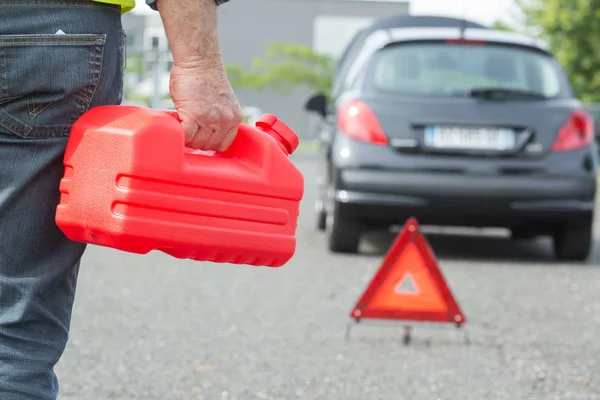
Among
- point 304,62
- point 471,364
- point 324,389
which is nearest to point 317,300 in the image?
point 471,364

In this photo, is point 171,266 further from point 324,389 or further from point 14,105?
point 14,105

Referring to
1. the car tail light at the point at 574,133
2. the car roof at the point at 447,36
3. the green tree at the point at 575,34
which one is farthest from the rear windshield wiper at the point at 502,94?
the green tree at the point at 575,34

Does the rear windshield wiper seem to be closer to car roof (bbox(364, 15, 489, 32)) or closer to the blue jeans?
car roof (bbox(364, 15, 489, 32))

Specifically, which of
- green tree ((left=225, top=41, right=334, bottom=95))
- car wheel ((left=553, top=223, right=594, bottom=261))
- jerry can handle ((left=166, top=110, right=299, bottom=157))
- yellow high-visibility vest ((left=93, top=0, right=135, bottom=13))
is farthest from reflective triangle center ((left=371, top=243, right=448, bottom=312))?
green tree ((left=225, top=41, right=334, bottom=95))

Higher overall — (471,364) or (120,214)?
(120,214)

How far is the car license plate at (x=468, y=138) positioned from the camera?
7.97 meters

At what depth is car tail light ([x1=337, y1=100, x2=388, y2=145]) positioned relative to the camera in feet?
26.3

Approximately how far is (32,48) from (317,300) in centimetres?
447

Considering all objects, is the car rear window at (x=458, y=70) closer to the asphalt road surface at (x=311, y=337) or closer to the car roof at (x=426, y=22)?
the asphalt road surface at (x=311, y=337)

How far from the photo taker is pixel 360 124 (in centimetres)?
810

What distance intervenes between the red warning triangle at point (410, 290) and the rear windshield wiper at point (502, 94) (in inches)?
112

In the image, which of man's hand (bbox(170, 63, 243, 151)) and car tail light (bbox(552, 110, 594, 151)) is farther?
car tail light (bbox(552, 110, 594, 151))

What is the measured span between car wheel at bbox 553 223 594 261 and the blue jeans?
630 centimetres

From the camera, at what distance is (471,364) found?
4.94m
